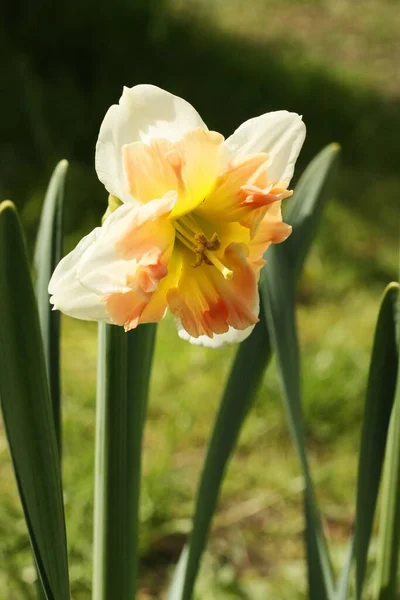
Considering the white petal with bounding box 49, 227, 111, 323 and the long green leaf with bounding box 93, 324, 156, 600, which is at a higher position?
the white petal with bounding box 49, 227, 111, 323

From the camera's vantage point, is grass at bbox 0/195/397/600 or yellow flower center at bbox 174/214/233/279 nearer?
yellow flower center at bbox 174/214/233/279

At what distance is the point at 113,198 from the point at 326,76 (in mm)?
2547

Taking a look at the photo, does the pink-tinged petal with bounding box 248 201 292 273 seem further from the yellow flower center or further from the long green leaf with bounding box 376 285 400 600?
the long green leaf with bounding box 376 285 400 600

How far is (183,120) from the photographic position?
1.50 feet

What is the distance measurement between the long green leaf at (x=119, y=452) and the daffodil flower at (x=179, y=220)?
0.25 feet

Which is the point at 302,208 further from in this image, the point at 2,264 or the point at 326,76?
the point at 326,76

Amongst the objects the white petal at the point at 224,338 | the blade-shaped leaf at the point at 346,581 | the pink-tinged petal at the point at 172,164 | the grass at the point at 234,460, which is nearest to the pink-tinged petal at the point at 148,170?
the pink-tinged petal at the point at 172,164

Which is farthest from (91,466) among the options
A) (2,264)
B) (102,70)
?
(102,70)

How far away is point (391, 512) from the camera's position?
0.60 metres

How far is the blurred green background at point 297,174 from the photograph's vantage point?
3.84ft

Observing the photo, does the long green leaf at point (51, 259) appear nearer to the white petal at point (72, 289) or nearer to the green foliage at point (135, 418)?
the green foliage at point (135, 418)

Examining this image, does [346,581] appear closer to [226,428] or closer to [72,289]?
[226,428]

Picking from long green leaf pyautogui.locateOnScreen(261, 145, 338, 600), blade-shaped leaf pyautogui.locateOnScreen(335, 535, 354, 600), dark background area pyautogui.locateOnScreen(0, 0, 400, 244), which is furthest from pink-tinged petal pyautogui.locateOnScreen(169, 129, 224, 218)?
dark background area pyautogui.locateOnScreen(0, 0, 400, 244)

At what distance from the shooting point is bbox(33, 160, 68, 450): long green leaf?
24.6 inches
